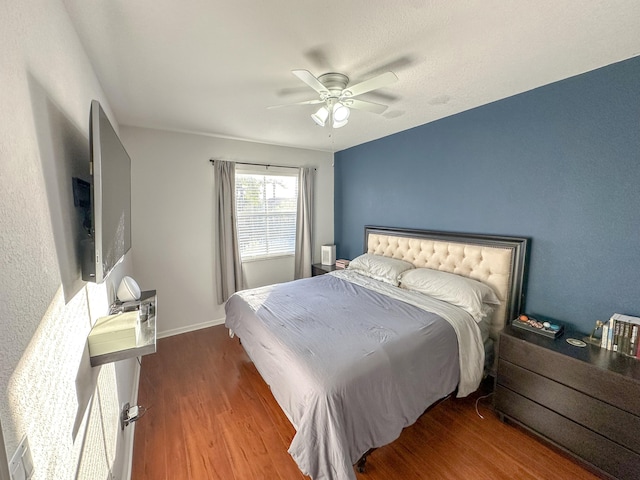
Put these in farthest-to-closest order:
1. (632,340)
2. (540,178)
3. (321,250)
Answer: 1. (321,250)
2. (540,178)
3. (632,340)

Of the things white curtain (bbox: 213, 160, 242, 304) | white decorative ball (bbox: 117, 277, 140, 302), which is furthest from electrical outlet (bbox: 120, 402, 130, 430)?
white curtain (bbox: 213, 160, 242, 304)

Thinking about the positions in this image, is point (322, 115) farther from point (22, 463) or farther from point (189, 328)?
point (189, 328)

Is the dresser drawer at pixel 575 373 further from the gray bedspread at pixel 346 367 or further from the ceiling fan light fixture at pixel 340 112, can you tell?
the ceiling fan light fixture at pixel 340 112

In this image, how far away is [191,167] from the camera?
3.31 metres

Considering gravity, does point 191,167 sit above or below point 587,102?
below

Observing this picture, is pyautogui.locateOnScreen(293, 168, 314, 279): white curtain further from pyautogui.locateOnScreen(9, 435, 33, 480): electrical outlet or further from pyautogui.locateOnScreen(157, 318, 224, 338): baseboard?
pyautogui.locateOnScreen(9, 435, 33, 480): electrical outlet

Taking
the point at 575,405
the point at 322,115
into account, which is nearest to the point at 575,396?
the point at 575,405

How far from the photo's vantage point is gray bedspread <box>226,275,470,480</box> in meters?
1.39

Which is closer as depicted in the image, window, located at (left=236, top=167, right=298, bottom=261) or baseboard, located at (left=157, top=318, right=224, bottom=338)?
baseboard, located at (left=157, top=318, right=224, bottom=338)

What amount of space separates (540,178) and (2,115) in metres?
3.02

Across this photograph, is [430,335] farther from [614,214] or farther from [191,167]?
[191,167]

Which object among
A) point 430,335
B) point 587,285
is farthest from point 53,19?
point 587,285

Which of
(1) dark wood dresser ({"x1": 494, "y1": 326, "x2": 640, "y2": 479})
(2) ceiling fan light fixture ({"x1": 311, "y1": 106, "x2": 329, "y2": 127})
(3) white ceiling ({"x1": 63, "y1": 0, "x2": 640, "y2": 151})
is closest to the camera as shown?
Result: (3) white ceiling ({"x1": 63, "y1": 0, "x2": 640, "y2": 151})

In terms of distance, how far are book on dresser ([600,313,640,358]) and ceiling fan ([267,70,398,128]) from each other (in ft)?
6.94
